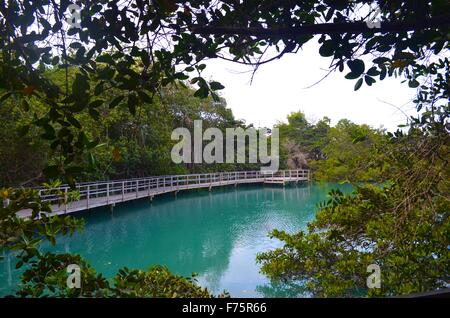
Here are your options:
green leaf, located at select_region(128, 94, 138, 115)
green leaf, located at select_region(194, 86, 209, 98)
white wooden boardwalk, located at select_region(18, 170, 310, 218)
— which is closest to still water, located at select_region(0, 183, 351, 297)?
white wooden boardwalk, located at select_region(18, 170, 310, 218)

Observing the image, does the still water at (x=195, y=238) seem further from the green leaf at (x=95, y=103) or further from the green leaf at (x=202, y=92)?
the green leaf at (x=95, y=103)

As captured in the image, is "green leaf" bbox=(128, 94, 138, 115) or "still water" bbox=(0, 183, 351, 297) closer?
"green leaf" bbox=(128, 94, 138, 115)

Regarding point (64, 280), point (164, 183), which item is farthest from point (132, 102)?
point (164, 183)

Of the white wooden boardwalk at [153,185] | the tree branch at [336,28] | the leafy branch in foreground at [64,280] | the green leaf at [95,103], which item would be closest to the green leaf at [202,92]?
the tree branch at [336,28]

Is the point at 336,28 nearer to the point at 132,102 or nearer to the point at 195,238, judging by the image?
the point at 132,102

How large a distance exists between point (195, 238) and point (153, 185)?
4.51 meters

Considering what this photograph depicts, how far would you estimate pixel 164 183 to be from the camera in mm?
11070

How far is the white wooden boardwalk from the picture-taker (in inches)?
286

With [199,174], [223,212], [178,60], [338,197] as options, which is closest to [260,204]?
[223,212]

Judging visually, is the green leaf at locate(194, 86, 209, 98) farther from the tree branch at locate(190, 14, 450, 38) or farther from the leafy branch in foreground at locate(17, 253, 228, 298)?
the leafy branch in foreground at locate(17, 253, 228, 298)

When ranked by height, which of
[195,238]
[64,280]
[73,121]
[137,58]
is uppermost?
[137,58]

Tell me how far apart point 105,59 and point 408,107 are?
1247 millimetres

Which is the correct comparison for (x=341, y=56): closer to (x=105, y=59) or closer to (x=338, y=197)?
(x=105, y=59)

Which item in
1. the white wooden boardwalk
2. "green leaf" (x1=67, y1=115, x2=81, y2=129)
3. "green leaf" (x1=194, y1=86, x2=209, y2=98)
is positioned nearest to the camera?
"green leaf" (x1=67, y1=115, x2=81, y2=129)
